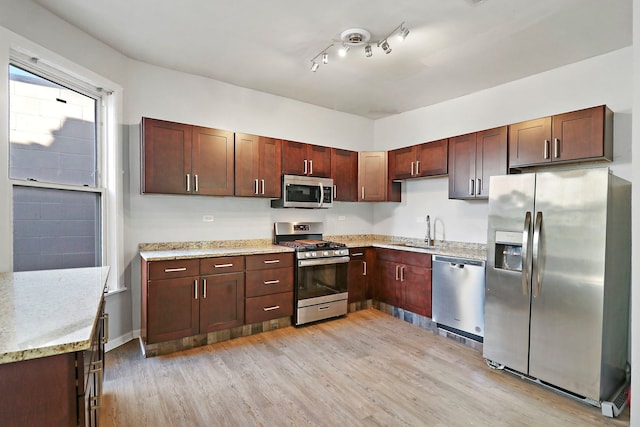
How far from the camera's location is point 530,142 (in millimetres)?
3238

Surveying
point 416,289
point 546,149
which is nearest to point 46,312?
point 416,289

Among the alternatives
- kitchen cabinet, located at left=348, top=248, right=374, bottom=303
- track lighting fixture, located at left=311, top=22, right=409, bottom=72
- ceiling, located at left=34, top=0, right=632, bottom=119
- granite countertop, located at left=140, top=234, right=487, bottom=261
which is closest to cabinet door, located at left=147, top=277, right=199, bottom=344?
granite countertop, located at left=140, top=234, right=487, bottom=261

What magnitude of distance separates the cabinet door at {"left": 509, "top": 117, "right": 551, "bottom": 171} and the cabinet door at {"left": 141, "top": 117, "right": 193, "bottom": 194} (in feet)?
11.3

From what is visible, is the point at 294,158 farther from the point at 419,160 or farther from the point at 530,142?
the point at 530,142

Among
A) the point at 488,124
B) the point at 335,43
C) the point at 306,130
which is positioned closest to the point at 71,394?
the point at 335,43

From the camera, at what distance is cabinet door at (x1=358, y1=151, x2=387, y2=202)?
4.80 m

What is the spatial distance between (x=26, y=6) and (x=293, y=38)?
6.62 feet

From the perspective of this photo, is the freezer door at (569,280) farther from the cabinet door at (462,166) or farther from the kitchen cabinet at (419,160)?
the kitchen cabinet at (419,160)

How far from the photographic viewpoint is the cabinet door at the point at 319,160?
4.34m

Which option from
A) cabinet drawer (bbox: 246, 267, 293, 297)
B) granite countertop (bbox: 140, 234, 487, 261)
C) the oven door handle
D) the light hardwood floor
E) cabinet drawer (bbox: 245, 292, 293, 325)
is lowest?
the light hardwood floor

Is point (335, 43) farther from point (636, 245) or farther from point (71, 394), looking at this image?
point (71, 394)

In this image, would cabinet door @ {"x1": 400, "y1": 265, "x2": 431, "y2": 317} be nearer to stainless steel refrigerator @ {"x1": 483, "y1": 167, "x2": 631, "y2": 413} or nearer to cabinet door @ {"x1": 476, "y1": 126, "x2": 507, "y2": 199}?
stainless steel refrigerator @ {"x1": 483, "y1": 167, "x2": 631, "y2": 413}

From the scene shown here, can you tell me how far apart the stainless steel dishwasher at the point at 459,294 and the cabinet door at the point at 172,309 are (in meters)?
2.67

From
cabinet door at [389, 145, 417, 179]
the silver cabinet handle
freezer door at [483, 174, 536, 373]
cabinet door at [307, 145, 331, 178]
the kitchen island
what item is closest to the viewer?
the kitchen island
